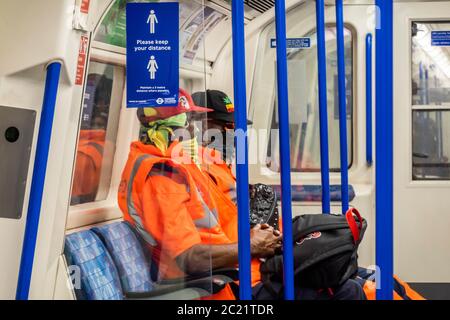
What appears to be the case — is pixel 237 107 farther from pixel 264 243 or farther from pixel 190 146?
pixel 264 243

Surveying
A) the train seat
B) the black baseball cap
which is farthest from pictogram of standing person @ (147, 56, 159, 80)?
the black baseball cap

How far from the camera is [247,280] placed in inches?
50.6

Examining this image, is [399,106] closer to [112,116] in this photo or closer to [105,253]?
[112,116]

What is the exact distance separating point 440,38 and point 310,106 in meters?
1.07

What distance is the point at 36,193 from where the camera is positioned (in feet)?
4.10

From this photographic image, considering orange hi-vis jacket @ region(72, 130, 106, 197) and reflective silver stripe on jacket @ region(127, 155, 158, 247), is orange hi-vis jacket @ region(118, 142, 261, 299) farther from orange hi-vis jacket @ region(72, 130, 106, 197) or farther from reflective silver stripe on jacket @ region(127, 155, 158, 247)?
orange hi-vis jacket @ region(72, 130, 106, 197)

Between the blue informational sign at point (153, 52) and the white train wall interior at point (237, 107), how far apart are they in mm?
98

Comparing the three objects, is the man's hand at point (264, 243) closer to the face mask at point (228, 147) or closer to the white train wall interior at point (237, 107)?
the white train wall interior at point (237, 107)

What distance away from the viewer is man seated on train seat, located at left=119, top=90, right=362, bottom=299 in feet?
5.18

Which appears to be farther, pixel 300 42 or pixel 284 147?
pixel 300 42

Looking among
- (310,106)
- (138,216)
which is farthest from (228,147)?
(138,216)


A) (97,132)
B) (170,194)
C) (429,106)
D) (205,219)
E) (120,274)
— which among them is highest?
(429,106)

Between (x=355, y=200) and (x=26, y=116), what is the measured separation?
8.27ft

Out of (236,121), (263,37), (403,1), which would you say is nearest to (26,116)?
(236,121)
